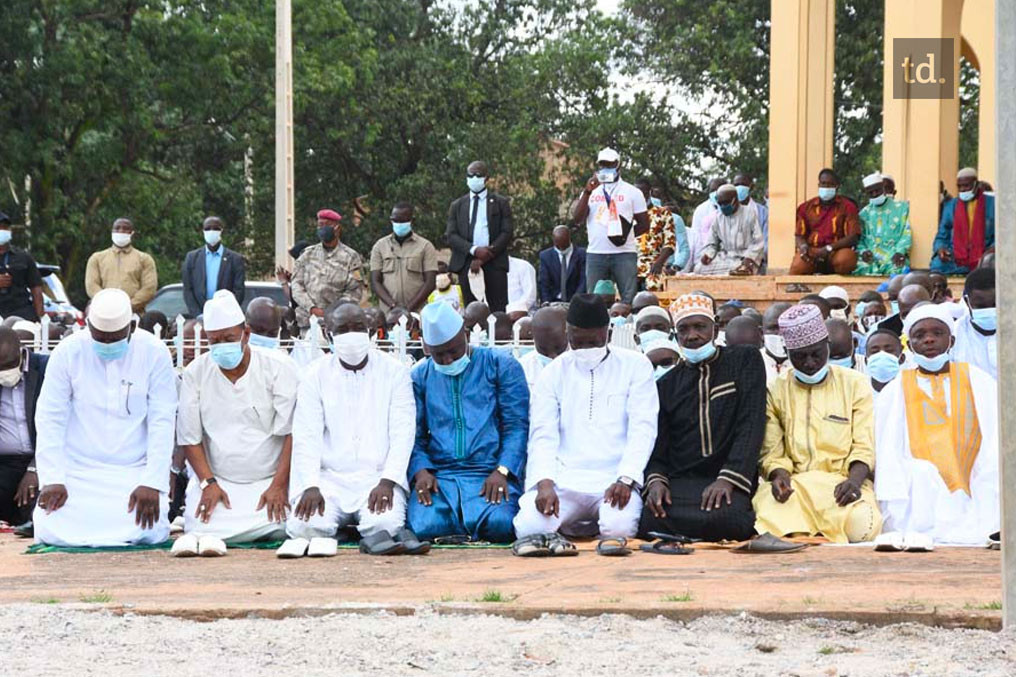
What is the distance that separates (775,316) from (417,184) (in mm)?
22861

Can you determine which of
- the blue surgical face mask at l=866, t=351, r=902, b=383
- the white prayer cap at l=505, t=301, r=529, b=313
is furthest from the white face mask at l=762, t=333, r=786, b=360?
the white prayer cap at l=505, t=301, r=529, b=313

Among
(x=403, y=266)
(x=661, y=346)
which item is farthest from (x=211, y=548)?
(x=403, y=266)

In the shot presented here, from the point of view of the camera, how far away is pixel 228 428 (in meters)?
9.40

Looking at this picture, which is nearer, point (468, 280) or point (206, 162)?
point (468, 280)

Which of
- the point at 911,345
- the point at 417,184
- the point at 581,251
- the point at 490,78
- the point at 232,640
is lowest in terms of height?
the point at 232,640

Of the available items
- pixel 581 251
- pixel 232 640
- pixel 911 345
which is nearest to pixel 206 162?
pixel 581 251

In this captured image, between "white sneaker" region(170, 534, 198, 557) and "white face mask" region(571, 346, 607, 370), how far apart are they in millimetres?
2312

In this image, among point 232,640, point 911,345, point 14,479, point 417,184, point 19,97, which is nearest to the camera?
point 232,640

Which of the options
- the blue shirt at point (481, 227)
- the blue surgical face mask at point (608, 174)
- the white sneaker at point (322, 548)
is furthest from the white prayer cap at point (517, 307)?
the white sneaker at point (322, 548)

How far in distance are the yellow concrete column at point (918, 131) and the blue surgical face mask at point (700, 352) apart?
7.79 m

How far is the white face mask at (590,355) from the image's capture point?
9344 millimetres

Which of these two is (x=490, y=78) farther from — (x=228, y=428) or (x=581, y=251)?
(x=228, y=428)

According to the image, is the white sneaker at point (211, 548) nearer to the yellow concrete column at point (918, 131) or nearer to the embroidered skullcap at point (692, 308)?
the embroidered skullcap at point (692, 308)

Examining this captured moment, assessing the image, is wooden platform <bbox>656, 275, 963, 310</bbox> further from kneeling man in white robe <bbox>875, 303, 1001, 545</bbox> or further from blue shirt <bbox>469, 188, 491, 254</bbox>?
kneeling man in white robe <bbox>875, 303, 1001, 545</bbox>
